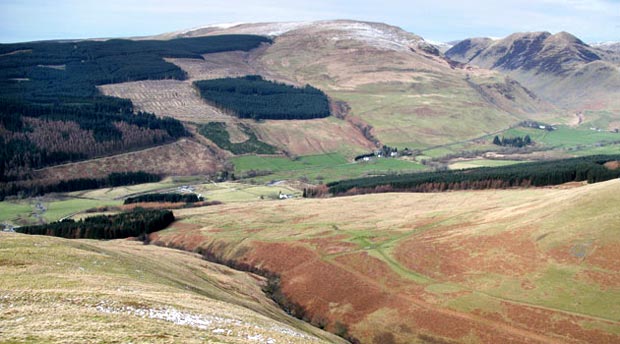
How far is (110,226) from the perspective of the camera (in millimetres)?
164000

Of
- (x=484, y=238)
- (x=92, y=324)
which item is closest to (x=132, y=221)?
(x=484, y=238)

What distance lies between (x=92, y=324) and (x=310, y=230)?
105m

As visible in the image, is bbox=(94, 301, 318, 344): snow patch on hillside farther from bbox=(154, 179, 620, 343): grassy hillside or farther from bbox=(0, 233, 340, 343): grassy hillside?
bbox=(154, 179, 620, 343): grassy hillside

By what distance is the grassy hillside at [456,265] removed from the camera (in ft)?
280

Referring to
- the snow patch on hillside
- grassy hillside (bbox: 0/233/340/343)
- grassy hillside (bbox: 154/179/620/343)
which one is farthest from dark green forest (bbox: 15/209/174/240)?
the snow patch on hillside

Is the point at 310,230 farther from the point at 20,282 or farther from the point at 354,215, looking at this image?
the point at 20,282

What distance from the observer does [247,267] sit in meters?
132

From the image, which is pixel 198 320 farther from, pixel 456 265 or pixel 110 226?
pixel 110 226

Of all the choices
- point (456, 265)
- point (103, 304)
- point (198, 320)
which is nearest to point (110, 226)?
point (456, 265)

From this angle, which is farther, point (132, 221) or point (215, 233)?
point (132, 221)

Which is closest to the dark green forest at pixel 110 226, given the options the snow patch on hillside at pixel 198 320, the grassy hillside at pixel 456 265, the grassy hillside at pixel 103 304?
the grassy hillside at pixel 456 265

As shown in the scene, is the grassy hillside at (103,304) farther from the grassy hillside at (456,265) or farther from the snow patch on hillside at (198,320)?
the grassy hillside at (456,265)

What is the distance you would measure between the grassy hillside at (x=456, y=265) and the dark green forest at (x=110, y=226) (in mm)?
12997

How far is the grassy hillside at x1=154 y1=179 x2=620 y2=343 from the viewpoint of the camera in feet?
280
